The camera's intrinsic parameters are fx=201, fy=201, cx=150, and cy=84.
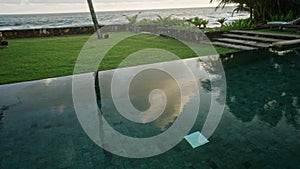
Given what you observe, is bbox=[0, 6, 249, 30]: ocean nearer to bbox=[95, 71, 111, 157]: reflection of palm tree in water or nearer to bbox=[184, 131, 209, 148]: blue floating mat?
bbox=[95, 71, 111, 157]: reflection of palm tree in water

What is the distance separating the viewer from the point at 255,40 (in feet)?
31.8

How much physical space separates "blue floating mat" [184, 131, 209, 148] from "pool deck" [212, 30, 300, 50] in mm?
6892

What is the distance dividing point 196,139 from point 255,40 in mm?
8695

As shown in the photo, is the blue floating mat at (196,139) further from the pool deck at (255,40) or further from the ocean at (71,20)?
the ocean at (71,20)

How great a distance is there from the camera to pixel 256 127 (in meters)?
3.04

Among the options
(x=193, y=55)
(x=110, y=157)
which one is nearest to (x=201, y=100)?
(x=110, y=157)

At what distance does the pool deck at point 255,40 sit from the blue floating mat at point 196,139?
22.6ft

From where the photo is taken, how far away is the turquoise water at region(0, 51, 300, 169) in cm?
241

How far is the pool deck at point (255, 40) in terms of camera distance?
27.9 feet

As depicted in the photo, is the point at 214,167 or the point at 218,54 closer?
the point at 214,167

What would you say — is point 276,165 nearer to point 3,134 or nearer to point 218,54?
point 3,134

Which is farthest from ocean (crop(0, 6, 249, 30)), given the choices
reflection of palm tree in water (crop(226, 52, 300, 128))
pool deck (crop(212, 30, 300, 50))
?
reflection of palm tree in water (crop(226, 52, 300, 128))

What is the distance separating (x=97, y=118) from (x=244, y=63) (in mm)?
5221

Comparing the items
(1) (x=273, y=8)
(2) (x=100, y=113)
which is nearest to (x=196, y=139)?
(2) (x=100, y=113)
